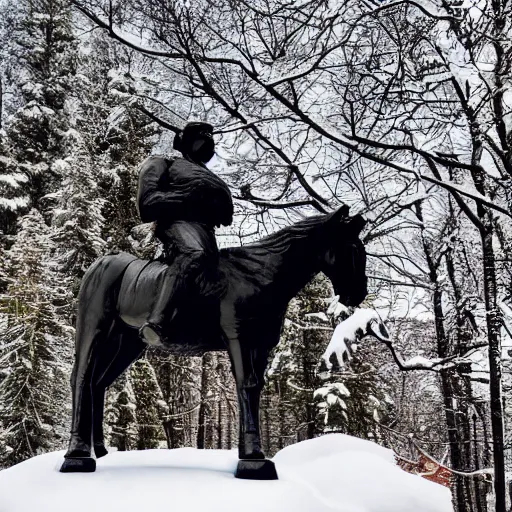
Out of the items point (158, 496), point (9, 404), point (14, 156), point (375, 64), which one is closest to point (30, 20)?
point (14, 156)

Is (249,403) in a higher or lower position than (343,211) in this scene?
lower

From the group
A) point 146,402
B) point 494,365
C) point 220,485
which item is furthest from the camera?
point 146,402

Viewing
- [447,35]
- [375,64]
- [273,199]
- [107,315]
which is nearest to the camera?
[107,315]

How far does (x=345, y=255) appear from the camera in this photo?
3.44 m

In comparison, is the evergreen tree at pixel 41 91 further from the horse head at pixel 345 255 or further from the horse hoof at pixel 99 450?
the horse head at pixel 345 255

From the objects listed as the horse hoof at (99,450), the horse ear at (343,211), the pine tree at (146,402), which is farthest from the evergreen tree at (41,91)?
the horse ear at (343,211)

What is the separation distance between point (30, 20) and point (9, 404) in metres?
13.6

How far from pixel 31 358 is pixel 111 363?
1154 centimetres

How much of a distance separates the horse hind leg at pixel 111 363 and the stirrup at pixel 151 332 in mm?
567

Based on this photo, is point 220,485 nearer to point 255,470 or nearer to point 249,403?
point 255,470

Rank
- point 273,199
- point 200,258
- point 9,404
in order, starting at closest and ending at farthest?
point 200,258 < point 273,199 < point 9,404

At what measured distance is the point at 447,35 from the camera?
21.2 feet

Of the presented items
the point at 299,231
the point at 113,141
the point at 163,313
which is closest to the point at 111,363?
the point at 163,313

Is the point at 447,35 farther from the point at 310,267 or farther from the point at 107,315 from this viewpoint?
the point at 107,315
